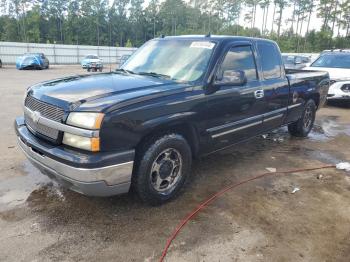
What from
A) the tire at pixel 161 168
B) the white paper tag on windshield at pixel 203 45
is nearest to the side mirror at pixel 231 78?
the white paper tag on windshield at pixel 203 45

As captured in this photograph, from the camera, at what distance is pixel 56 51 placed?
3912cm

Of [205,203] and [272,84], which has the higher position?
[272,84]

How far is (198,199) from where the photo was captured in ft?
12.9

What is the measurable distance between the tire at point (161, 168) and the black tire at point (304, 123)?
3.60 m

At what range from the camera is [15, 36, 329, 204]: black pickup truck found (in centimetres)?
304

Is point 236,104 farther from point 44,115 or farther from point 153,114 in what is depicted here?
point 44,115

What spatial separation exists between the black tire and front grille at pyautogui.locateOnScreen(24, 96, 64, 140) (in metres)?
4.91

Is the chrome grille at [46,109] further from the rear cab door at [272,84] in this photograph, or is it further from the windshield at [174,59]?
the rear cab door at [272,84]

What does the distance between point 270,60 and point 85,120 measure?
11.1 ft

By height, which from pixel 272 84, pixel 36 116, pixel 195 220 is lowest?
pixel 195 220

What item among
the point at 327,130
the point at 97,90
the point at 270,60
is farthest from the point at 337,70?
the point at 97,90

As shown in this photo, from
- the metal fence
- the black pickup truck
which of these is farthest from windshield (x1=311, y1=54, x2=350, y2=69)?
the metal fence

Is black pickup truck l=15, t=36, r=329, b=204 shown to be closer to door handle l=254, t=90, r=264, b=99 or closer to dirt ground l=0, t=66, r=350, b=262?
door handle l=254, t=90, r=264, b=99

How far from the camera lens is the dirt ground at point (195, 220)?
2.95 metres
